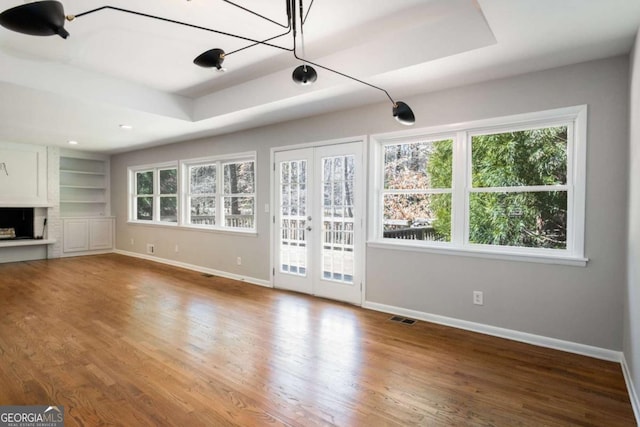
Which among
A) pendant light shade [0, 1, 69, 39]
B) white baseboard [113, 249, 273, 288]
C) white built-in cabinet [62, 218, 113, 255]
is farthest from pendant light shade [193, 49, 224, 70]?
white built-in cabinet [62, 218, 113, 255]

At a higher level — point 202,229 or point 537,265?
point 202,229

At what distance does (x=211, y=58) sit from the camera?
2.28m

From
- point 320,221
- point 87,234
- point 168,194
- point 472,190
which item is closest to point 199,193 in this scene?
point 168,194

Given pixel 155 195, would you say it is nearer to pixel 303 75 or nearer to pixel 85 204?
pixel 85 204

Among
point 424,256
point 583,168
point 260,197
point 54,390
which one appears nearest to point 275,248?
point 260,197

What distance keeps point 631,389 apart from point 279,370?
2.33m

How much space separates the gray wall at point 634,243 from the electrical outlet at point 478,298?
3.47 feet

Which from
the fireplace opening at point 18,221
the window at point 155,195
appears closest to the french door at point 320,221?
the window at point 155,195

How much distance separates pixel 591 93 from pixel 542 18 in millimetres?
1047

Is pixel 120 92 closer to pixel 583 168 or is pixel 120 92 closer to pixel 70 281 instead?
pixel 70 281

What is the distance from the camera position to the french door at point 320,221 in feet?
14.1

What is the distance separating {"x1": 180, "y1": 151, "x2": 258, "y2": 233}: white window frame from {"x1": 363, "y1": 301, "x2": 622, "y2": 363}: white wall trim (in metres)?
2.67

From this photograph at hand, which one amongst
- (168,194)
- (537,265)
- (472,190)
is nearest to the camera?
(537,265)

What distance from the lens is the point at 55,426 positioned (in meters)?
1.92
